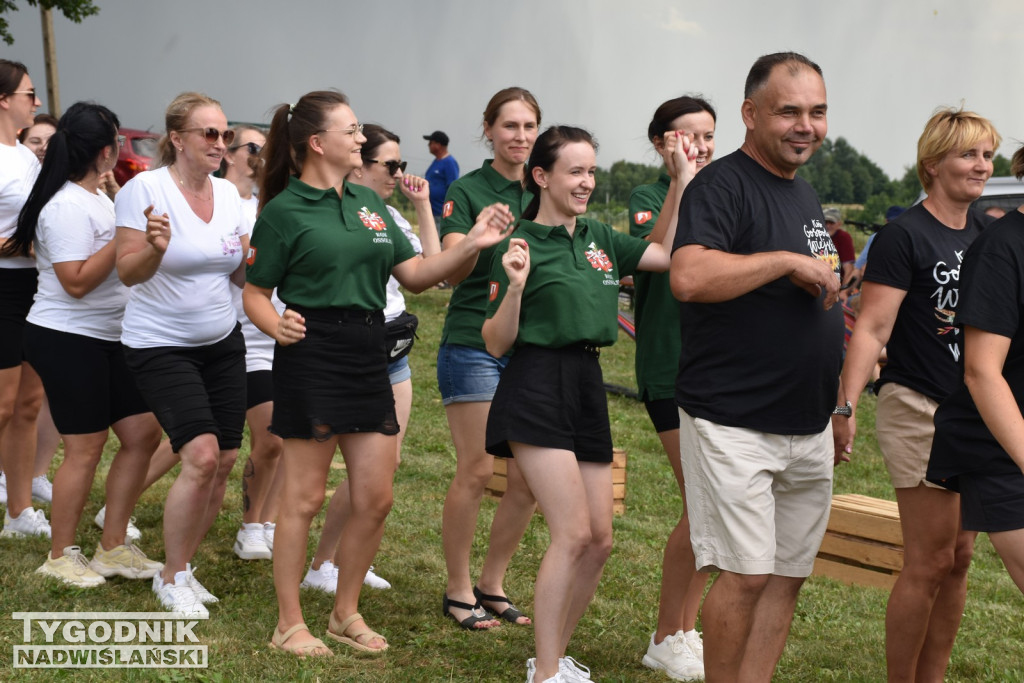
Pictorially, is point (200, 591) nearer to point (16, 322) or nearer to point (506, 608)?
point (506, 608)

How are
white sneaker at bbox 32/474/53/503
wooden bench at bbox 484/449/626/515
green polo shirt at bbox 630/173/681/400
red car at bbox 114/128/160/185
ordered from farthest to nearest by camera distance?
red car at bbox 114/128/160/185 < wooden bench at bbox 484/449/626/515 < white sneaker at bbox 32/474/53/503 < green polo shirt at bbox 630/173/681/400

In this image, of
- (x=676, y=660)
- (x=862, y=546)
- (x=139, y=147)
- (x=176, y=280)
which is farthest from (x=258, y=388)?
(x=139, y=147)

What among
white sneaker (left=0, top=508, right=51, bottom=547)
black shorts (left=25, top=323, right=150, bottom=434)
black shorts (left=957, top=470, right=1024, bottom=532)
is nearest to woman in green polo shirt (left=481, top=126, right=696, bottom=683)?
black shorts (left=957, top=470, right=1024, bottom=532)

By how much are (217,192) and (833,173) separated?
2461cm

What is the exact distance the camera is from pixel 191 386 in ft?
15.1

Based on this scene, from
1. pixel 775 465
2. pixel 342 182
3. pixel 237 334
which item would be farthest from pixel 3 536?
pixel 775 465

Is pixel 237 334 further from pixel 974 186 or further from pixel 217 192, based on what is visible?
pixel 974 186

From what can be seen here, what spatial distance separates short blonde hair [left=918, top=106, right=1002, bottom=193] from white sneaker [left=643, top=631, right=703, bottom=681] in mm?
1966

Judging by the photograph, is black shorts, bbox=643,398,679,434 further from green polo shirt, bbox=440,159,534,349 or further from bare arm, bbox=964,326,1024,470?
bare arm, bbox=964,326,1024,470

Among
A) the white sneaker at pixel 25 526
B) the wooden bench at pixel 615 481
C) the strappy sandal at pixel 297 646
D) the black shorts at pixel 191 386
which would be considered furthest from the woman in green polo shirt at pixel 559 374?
the wooden bench at pixel 615 481

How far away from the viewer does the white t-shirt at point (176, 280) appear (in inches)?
182

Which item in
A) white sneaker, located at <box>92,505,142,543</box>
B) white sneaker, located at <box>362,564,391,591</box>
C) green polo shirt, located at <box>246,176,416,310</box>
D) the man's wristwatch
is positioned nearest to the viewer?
the man's wristwatch

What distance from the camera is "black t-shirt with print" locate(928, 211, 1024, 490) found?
3016 mm

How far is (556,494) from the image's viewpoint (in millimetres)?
3781
